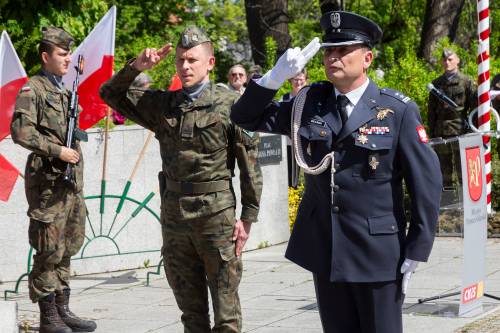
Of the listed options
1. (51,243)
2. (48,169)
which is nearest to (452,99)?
(48,169)

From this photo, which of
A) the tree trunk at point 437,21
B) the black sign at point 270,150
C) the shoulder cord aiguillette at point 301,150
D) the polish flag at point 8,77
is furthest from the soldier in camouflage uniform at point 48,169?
the tree trunk at point 437,21

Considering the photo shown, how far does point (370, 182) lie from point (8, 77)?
15.3ft

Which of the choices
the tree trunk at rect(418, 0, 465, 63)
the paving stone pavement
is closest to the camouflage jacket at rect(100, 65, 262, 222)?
the paving stone pavement

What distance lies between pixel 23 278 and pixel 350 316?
18.1 feet

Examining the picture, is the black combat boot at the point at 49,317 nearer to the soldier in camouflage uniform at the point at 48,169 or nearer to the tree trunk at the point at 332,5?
the soldier in camouflage uniform at the point at 48,169

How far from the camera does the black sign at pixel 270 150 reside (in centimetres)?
1188

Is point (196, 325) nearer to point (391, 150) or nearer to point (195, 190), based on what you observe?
point (195, 190)

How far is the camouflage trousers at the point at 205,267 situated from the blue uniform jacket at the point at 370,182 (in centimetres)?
107

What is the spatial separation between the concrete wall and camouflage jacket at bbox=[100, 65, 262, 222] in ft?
12.7

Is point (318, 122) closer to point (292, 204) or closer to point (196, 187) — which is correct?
point (196, 187)

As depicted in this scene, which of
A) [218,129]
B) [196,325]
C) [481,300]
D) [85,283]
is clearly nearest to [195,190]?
[218,129]

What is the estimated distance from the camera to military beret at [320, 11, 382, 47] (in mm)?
4789

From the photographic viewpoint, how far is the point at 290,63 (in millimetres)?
4656

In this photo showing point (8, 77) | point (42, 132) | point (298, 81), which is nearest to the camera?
point (42, 132)
